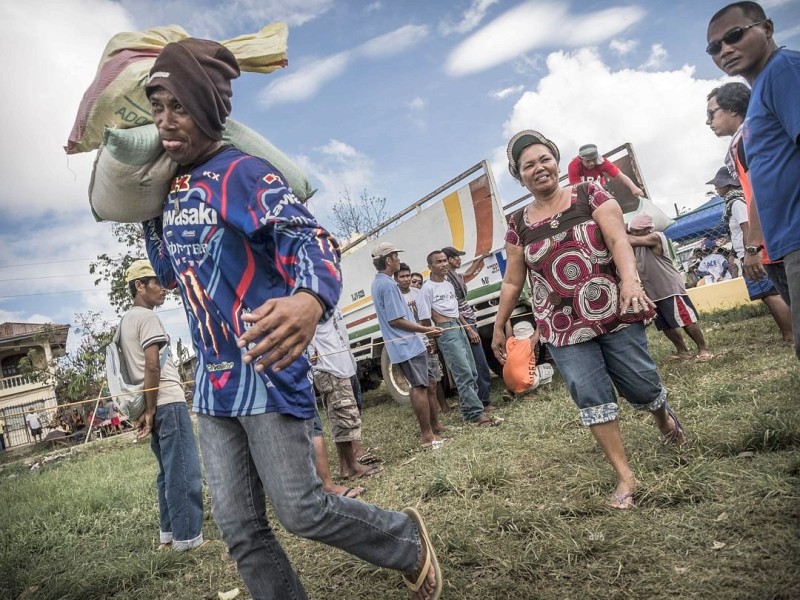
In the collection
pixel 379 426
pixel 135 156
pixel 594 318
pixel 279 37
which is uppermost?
pixel 279 37

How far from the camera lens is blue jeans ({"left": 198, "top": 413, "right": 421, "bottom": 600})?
1.72 m

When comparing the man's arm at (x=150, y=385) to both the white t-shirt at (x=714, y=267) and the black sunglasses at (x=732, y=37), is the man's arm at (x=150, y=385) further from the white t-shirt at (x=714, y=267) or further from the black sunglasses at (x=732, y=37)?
the white t-shirt at (x=714, y=267)

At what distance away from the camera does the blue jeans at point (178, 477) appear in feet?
12.0

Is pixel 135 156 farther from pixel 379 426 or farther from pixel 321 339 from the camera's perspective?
pixel 379 426

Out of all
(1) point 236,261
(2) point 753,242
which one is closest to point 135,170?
(1) point 236,261

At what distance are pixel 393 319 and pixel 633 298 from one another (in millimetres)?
2976

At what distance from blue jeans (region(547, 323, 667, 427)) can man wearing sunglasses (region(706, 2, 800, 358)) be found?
0.73 meters

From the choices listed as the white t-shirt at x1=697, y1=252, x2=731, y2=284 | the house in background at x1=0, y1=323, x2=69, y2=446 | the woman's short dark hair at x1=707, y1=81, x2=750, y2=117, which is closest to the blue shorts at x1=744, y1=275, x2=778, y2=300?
the woman's short dark hair at x1=707, y1=81, x2=750, y2=117

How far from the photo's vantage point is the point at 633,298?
2529mm

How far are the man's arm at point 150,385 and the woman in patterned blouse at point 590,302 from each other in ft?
8.45

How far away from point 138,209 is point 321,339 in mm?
2700

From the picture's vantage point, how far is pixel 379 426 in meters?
7.24

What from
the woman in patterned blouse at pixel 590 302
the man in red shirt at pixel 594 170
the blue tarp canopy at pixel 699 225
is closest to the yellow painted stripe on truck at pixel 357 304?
the man in red shirt at pixel 594 170

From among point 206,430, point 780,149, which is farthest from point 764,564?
point 206,430
